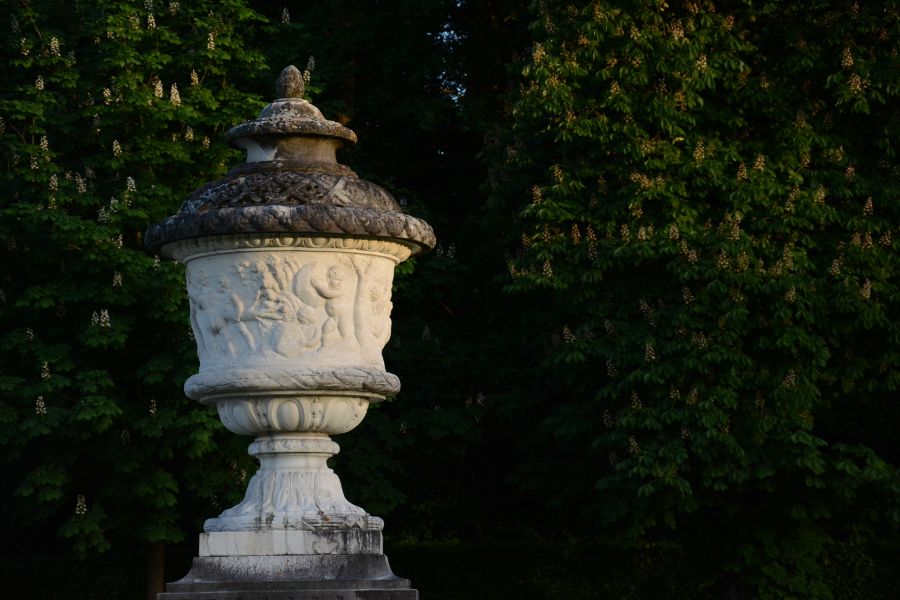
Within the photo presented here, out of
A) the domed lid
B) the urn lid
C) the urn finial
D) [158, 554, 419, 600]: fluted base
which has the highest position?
the urn finial

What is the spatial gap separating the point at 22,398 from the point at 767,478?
6.77m

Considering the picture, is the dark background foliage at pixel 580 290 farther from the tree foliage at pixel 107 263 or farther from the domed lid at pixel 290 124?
the domed lid at pixel 290 124

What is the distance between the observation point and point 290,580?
624 centimetres

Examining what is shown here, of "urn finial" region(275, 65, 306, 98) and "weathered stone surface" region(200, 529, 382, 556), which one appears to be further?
"urn finial" region(275, 65, 306, 98)

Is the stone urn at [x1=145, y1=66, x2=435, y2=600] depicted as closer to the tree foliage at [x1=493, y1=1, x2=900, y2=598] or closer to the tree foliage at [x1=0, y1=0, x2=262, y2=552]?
the tree foliage at [x1=493, y1=1, x2=900, y2=598]

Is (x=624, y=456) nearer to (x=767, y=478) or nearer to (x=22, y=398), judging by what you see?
(x=767, y=478)

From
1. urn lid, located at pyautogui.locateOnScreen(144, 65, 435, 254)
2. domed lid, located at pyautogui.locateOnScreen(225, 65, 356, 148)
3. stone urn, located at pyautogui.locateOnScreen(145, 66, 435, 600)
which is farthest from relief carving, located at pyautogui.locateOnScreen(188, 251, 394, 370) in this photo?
domed lid, located at pyautogui.locateOnScreen(225, 65, 356, 148)

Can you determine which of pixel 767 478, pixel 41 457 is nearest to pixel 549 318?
pixel 767 478

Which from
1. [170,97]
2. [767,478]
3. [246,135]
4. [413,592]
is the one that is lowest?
[413,592]

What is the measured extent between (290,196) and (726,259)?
758 centimetres

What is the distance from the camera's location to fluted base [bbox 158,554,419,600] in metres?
6.18

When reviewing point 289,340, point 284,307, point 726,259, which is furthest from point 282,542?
point 726,259

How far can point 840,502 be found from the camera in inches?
552

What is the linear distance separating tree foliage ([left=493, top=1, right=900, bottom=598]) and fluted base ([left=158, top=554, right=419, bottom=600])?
7.21m
